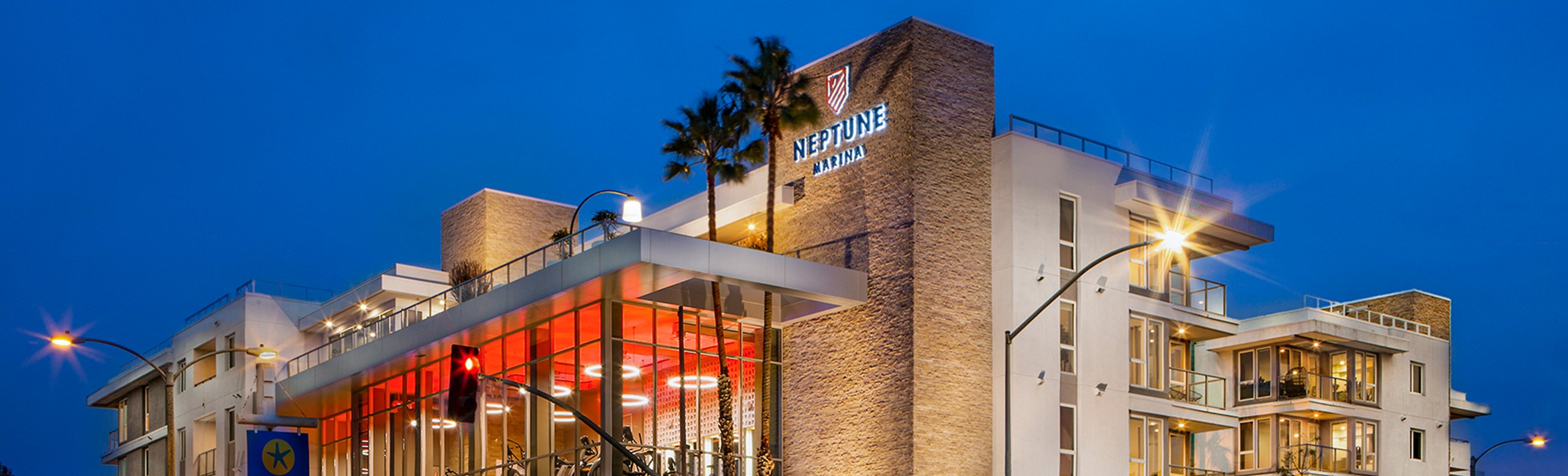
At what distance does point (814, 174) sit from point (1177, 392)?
493 inches

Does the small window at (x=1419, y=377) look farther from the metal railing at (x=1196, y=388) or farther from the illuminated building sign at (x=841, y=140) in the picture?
the illuminated building sign at (x=841, y=140)

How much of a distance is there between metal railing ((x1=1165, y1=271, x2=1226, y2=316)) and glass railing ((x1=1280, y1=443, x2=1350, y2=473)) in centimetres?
537

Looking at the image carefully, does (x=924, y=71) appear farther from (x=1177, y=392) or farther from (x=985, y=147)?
(x=1177, y=392)

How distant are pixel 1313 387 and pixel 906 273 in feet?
62.0

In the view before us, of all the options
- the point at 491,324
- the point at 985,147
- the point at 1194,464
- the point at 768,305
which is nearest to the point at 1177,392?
the point at 1194,464

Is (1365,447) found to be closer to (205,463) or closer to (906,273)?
(906,273)

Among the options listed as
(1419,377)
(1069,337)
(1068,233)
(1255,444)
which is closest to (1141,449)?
(1069,337)

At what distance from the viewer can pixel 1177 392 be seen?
43.0 metres

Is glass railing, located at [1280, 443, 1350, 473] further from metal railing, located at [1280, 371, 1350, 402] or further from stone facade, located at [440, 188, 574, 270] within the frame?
stone facade, located at [440, 188, 574, 270]

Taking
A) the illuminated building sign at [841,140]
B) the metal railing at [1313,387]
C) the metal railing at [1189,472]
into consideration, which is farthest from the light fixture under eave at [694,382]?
the metal railing at [1313,387]

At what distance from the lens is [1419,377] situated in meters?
50.6

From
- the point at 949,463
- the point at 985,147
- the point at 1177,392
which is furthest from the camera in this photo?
the point at 1177,392

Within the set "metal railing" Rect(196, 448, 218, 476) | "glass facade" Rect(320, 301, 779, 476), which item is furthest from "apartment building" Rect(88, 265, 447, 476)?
"glass facade" Rect(320, 301, 779, 476)

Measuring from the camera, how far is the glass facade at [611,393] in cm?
3441
